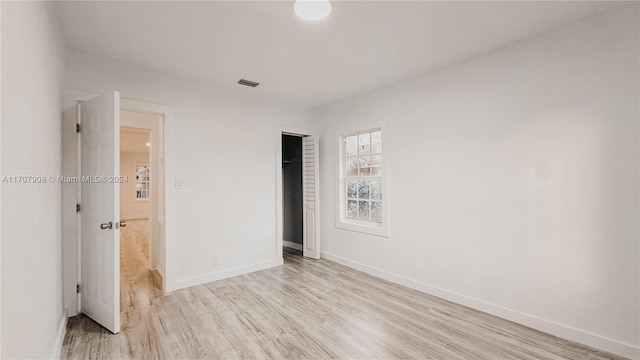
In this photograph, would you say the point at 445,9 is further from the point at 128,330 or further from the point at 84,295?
the point at 84,295

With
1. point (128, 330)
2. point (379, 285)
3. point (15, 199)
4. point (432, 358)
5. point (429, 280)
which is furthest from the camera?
point (379, 285)

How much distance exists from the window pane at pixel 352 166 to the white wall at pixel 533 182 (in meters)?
0.82

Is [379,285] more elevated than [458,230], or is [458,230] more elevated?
[458,230]

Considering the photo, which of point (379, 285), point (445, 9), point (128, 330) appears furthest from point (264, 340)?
point (445, 9)

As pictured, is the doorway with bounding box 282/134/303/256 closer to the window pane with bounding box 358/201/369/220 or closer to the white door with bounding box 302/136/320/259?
the white door with bounding box 302/136/320/259

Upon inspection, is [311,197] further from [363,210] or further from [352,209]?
[363,210]

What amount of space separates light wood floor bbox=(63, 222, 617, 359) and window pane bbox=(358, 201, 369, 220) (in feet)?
3.32

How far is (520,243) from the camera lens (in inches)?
100.0

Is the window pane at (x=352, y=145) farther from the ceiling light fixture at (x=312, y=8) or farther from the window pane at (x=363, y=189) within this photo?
the ceiling light fixture at (x=312, y=8)

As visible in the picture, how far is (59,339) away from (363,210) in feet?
11.2

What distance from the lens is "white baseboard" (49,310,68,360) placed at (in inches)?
75.3

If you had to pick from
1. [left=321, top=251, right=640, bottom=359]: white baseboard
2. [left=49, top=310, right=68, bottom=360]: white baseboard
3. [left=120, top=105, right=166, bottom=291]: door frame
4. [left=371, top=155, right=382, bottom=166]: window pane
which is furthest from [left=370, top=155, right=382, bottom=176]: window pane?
[left=49, top=310, right=68, bottom=360]: white baseboard

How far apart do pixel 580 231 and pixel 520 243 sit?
1.44 ft

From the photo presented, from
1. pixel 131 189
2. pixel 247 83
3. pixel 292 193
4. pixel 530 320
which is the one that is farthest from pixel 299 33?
pixel 131 189
